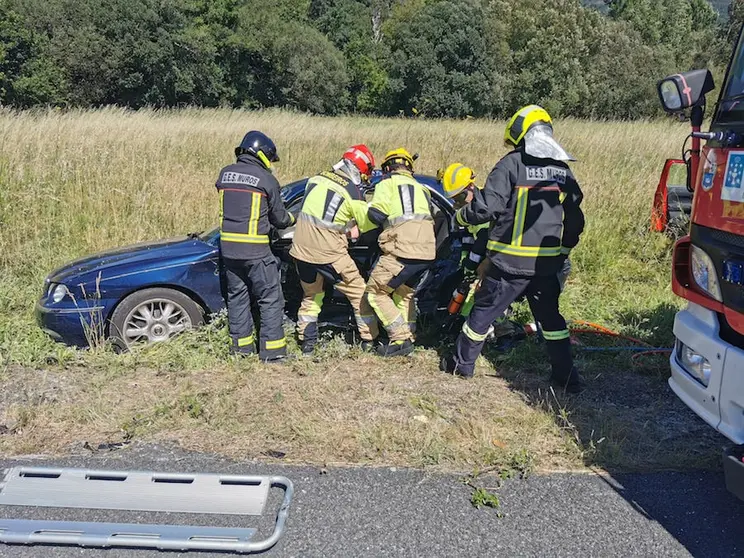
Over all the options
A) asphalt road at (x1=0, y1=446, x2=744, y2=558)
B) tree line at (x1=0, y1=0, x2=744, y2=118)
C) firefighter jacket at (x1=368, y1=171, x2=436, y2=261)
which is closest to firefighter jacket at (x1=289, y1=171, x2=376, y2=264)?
firefighter jacket at (x1=368, y1=171, x2=436, y2=261)

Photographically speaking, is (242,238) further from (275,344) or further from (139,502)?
(139,502)

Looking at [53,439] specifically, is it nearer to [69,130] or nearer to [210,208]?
[210,208]

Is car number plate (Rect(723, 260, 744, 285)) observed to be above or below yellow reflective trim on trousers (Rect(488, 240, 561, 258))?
above

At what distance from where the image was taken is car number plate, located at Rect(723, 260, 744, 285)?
2555 mm

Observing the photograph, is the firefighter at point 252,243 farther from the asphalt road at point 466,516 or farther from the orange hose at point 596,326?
the orange hose at point 596,326

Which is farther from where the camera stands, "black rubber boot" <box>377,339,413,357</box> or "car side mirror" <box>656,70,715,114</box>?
"black rubber boot" <box>377,339,413,357</box>

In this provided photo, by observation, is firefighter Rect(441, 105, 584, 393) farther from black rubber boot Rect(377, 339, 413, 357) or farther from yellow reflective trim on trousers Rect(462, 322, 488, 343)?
black rubber boot Rect(377, 339, 413, 357)

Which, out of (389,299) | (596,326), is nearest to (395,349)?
(389,299)

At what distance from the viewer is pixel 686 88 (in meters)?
3.10

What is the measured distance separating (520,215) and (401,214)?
3.42ft

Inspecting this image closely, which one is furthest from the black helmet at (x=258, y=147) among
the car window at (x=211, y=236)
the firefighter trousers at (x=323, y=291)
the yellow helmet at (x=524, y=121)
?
the yellow helmet at (x=524, y=121)

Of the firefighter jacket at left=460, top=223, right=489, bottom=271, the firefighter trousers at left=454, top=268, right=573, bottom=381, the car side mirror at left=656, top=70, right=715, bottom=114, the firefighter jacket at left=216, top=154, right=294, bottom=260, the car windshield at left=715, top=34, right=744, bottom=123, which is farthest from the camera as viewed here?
the firefighter jacket at left=460, top=223, right=489, bottom=271

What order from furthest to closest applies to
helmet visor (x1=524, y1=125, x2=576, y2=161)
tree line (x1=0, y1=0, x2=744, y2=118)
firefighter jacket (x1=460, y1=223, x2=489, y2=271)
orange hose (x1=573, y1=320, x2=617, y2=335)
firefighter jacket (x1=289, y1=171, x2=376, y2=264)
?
tree line (x1=0, y1=0, x2=744, y2=118)
orange hose (x1=573, y1=320, x2=617, y2=335)
firefighter jacket (x1=460, y1=223, x2=489, y2=271)
firefighter jacket (x1=289, y1=171, x2=376, y2=264)
helmet visor (x1=524, y1=125, x2=576, y2=161)

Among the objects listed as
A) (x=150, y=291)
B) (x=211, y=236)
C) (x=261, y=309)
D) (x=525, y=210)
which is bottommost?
(x=261, y=309)
